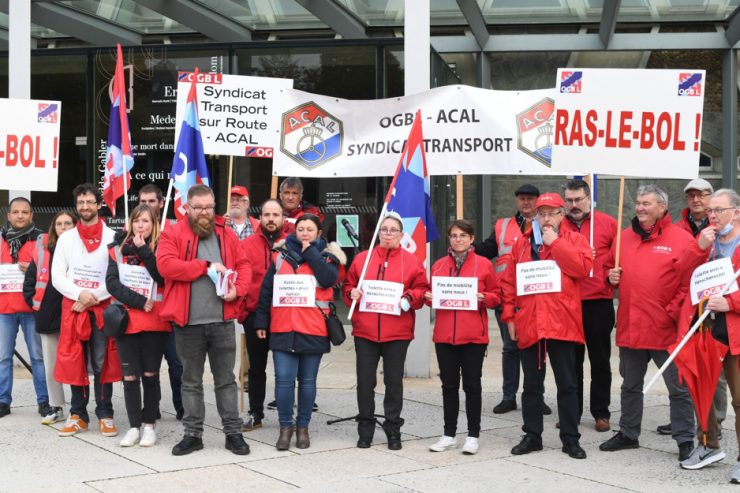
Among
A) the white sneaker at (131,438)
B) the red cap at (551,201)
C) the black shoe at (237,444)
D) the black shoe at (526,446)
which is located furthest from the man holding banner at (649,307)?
the white sneaker at (131,438)

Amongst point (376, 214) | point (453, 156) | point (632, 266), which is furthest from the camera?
point (376, 214)

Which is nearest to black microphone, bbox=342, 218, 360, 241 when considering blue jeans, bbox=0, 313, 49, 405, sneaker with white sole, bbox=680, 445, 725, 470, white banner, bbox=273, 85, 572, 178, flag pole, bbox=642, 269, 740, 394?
white banner, bbox=273, 85, 572, 178

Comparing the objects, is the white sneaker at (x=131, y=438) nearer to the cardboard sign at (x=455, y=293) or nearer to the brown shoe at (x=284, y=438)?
the brown shoe at (x=284, y=438)

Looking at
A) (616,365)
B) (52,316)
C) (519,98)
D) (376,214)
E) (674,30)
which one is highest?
(674,30)

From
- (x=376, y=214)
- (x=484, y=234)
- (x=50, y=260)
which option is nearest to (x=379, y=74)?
(x=376, y=214)

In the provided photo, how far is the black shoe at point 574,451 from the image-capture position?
6871 mm

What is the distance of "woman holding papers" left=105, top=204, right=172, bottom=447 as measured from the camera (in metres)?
7.16

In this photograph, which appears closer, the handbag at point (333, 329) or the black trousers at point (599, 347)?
the handbag at point (333, 329)

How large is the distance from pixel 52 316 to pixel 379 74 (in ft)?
23.2

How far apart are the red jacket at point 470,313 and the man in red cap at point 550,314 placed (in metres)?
0.21

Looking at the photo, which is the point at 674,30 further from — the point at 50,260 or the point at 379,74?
the point at 50,260

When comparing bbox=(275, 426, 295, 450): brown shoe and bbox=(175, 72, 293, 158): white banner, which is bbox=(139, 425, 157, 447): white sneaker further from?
bbox=(175, 72, 293, 158): white banner

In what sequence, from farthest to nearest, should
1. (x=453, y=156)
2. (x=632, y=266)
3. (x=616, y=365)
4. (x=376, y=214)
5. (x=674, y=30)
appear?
1. (x=674, y=30)
2. (x=376, y=214)
3. (x=616, y=365)
4. (x=453, y=156)
5. (x=632, y=266)

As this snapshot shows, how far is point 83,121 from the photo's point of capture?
45.8 feet
